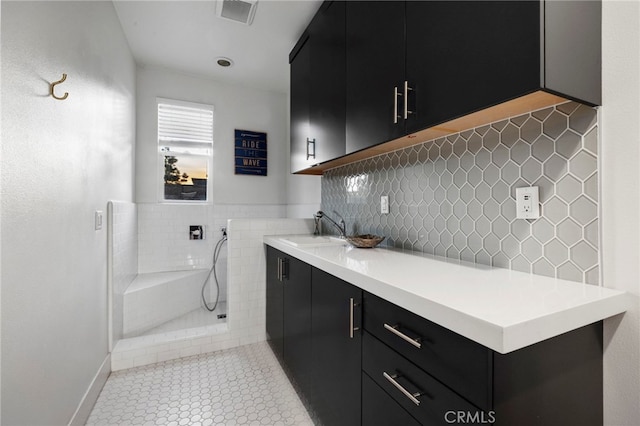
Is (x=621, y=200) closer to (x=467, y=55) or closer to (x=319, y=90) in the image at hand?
(x=467, y=55)

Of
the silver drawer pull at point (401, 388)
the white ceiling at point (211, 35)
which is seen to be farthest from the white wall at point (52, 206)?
the silver drawer pull at point (401, 388)

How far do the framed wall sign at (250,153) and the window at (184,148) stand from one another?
32 centimetres

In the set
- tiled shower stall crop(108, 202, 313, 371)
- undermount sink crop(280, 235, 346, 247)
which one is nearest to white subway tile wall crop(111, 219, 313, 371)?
tiled shower stall crop(108, 202, 313, 371)

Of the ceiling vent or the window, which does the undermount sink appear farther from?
the window

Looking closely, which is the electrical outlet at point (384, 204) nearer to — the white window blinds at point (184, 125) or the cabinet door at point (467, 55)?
the cabinet door at point (467, 55)

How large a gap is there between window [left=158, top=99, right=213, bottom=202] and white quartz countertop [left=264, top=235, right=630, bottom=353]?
2660mm

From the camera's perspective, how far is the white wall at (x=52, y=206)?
0.98 meters

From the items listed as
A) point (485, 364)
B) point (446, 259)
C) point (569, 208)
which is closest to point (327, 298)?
point (446, 259)

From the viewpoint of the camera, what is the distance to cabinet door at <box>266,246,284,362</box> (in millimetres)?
2066

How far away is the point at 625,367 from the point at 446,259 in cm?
63

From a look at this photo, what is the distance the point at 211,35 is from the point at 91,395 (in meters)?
2.66

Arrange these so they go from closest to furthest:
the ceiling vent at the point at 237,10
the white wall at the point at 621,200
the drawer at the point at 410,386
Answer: the drawer at the point at 410,386
the white wall at the point at 621,200
the ceiling vent at the point at 237,10

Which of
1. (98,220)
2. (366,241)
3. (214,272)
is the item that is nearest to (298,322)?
(366,241)

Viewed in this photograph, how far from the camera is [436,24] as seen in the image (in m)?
1.05
